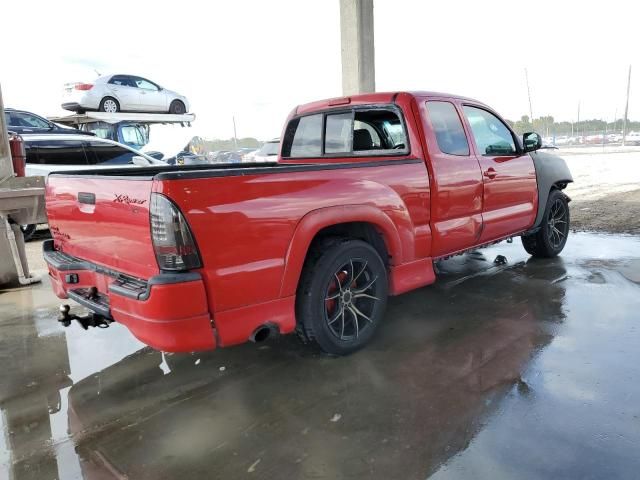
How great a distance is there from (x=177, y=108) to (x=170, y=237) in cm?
1595

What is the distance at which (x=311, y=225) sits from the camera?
3.04m

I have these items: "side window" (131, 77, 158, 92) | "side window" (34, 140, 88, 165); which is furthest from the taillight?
"side window" (131, 77, 158, 92)

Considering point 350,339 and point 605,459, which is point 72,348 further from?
point 605,459

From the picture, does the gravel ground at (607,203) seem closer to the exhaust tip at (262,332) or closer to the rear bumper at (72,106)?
the exhaust tip at (262,332)

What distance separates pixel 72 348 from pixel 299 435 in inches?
89.9

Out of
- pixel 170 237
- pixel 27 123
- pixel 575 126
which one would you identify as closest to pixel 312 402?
pixel 170 237

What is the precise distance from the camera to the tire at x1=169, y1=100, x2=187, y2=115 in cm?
1698

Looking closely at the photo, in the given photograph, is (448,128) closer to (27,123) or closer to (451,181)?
(451,181)

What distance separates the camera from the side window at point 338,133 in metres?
4.48

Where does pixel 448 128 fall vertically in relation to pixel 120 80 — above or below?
below

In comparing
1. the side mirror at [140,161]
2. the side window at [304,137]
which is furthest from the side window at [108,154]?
the side window at [304,137]

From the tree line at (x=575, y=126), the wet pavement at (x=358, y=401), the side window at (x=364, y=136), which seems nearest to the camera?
the wet pavement at (x=358, y=401)

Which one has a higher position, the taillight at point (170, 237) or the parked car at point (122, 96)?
the parked car at point (122, 96)

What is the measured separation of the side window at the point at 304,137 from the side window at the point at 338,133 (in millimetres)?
96
